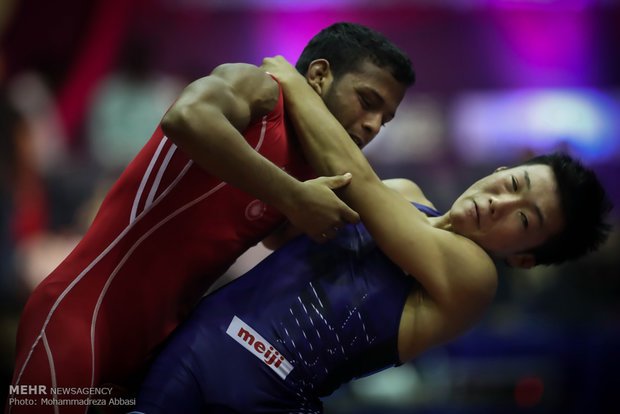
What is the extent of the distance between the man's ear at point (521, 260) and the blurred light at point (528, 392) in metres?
2.41

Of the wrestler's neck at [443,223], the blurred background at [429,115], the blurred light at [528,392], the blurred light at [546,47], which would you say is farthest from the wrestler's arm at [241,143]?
the blurred light at [546,47]

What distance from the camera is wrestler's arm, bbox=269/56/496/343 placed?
2.05 meters

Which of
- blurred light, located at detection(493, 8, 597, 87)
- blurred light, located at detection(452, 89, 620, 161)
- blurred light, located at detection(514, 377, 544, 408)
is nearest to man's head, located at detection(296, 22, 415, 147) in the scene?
blurred light, located at detection(514, 377, 544, 408)

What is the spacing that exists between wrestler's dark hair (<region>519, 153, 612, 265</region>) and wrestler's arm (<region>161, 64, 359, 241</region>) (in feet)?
2.44

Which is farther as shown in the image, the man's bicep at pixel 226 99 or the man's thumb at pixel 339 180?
the man's thumb at pixel 339 180

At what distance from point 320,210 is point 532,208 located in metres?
0.75

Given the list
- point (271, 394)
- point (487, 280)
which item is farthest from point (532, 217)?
point (271, 394)

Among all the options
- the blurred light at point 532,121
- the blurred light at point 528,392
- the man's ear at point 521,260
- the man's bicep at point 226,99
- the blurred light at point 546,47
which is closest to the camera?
the man's bicep at point 226,99

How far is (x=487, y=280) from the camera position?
2102 mm

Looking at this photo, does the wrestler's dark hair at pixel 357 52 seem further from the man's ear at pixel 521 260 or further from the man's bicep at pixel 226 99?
Answer: the man's ear at pixel 521 260

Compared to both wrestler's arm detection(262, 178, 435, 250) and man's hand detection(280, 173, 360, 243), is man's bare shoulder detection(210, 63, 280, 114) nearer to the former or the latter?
man's hand detection(280, 173, 360, 243)

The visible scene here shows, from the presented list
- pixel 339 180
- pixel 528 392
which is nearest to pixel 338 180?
pixel 339 180

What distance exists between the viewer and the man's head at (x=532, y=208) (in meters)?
2.21

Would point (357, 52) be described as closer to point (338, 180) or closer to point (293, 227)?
point (338, 180)
